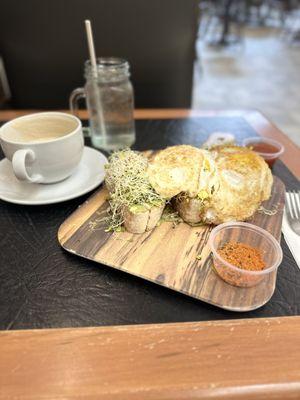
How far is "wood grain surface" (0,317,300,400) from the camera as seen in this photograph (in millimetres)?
442

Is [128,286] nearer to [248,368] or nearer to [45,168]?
[248,368]

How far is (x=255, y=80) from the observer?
4.22m

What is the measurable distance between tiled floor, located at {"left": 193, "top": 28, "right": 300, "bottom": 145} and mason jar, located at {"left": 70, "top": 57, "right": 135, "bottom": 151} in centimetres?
218

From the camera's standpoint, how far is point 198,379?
1.48 feet

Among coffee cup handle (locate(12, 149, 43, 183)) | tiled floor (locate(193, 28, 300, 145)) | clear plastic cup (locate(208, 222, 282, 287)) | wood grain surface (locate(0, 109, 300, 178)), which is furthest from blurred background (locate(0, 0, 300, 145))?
tiled floor (locate(193, 28, 300, 145))

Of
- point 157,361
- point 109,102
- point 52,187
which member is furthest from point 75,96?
point 157,361

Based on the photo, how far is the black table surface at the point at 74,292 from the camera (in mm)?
527

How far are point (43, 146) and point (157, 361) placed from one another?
0.47 m

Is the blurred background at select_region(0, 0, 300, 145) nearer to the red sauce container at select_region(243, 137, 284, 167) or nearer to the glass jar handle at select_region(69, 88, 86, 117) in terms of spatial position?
the glass jar handle at select_region(69, 88, 86, 117)

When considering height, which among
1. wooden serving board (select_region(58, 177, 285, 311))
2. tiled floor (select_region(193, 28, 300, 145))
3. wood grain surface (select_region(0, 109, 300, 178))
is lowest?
tiled floor (select_region(193, 28, 300, 145))

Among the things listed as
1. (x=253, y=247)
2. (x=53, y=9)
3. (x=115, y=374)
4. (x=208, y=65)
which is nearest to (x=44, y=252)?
(x=115, y=374)

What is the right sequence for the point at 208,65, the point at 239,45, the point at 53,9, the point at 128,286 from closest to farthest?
the point at 128,286 → the point at 53,9 → the point at 208,65 → the point at 239,45

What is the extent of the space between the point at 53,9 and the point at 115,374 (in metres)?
1.55

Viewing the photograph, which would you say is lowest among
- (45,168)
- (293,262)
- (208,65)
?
(208,65)
